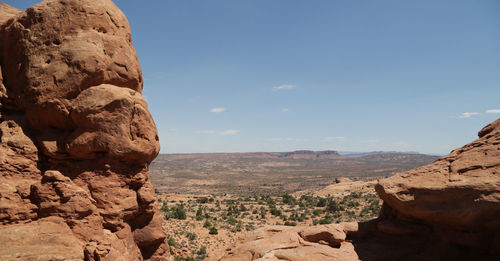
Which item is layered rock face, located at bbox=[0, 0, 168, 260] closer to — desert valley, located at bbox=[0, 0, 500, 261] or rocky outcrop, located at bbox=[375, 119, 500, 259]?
desert valley, located at bbox=[0, 0, 500, 261]

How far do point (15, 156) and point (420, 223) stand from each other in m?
13.8

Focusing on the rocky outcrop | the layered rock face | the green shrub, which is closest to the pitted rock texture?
the rocky outcrop

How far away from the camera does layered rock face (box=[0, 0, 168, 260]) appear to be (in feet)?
22.7

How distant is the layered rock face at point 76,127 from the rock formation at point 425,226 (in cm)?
484

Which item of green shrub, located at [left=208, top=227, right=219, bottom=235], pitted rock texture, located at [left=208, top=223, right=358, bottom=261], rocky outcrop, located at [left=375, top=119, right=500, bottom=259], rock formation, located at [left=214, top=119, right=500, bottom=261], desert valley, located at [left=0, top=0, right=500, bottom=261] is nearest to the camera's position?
desert valley, located at [left=0, top=0, right=500, bottom=261]

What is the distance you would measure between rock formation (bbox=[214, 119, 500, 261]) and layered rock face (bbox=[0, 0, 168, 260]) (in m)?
4.84

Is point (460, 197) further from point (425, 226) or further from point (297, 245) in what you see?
point (297, 245)

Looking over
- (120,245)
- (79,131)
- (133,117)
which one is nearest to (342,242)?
(120,245)

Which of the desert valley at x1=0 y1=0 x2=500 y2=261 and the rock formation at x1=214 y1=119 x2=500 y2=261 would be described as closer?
the desert valley at x1=0 y1=0 x2=500 y2=261

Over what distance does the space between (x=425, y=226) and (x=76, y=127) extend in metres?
12.8

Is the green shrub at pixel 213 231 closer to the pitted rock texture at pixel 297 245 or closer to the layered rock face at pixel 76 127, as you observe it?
the pitted rock texture at pixel 297 245

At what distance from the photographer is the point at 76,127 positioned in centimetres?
797

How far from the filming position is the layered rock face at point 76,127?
22.7 feet

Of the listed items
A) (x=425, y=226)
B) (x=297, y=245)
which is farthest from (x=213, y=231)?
(x=425, y=226)
